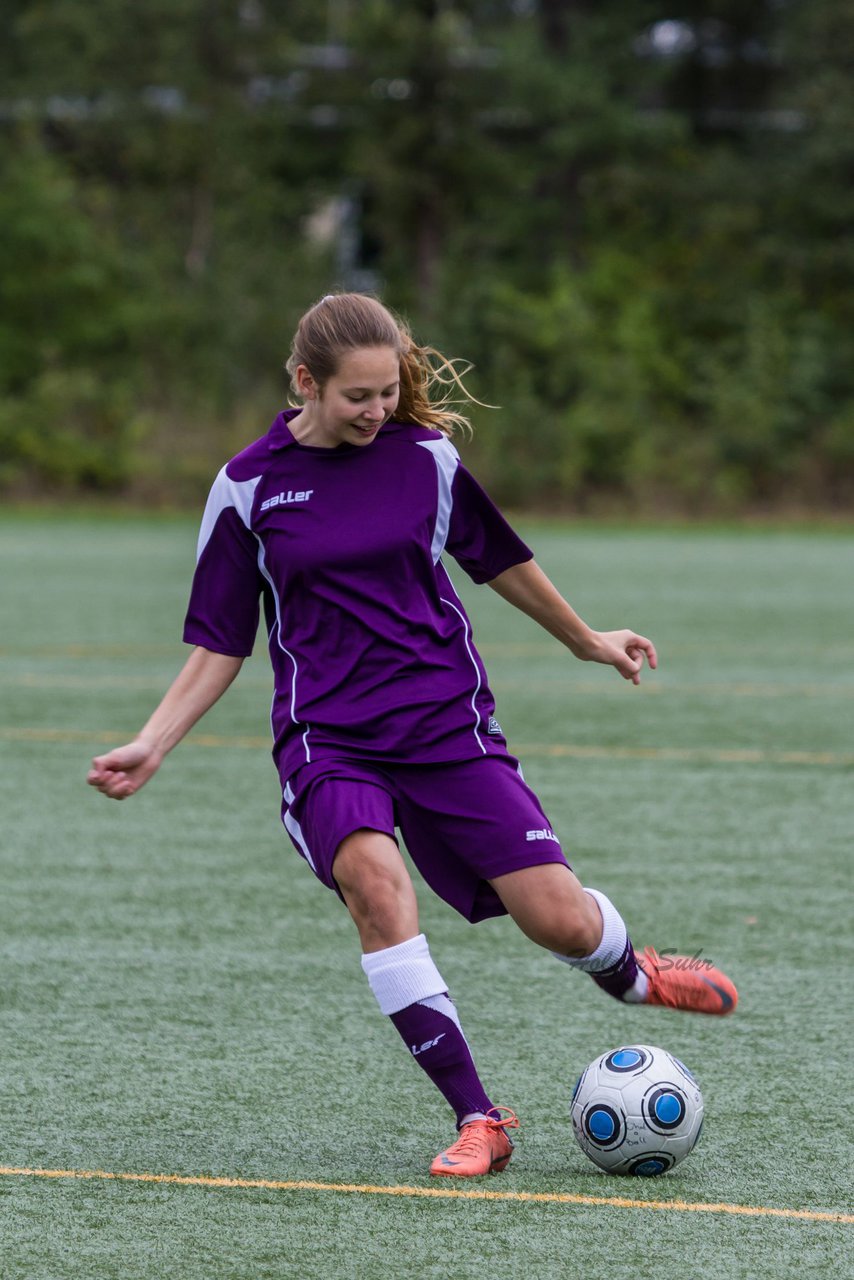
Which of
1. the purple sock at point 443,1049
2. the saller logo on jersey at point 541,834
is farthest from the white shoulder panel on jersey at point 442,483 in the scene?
the purple sock at point 443,1049

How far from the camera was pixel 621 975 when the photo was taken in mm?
3920

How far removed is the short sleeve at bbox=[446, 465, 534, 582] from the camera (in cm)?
391

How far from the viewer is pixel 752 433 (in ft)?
103

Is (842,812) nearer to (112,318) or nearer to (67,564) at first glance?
(67,564)

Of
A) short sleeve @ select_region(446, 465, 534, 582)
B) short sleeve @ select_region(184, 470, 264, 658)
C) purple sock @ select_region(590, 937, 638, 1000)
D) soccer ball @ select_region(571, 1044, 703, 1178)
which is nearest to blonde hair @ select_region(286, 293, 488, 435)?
short sleeve @ select_region(446, 465, 534, 582)

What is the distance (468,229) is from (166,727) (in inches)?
1294

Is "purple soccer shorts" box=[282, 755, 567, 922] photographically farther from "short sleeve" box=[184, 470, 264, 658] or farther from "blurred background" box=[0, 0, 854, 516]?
"blurred background" box=[0, 0, 854, 516]

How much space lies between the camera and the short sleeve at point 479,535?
3910 mm

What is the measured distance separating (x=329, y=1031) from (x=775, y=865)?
8.16 ft

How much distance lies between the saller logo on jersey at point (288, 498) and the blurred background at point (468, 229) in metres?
25.8

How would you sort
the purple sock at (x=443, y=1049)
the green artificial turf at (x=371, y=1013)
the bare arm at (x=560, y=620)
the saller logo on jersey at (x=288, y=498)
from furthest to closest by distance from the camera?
1. the bare arm at (x=560, y=620)
2. the saller logo on jersey at (x=288, y=498)
3. the purple sock at (x=443, y=1049)
4. the green artificial turf at (x=371, y=1013)

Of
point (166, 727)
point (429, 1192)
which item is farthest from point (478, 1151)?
point (166, 727)

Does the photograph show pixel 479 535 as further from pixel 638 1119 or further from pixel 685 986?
pixel 638 1119

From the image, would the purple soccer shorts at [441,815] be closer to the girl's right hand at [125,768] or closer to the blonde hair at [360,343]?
the girl's right hand at [125,768]
